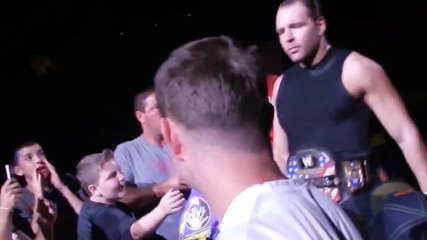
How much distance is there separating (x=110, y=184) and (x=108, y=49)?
1106mm

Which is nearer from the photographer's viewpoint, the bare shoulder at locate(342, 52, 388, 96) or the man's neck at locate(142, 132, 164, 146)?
the bare shoulder at locate(342, 52, 388, 96)

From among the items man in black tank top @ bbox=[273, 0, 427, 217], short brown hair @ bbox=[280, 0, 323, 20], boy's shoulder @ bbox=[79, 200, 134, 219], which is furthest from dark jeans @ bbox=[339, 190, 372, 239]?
boy's shoulder @ bbox=[79, 200, 134, 219]

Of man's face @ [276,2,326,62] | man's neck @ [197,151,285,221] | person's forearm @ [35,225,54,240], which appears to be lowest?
person's forearm @ [35,225,54,240]

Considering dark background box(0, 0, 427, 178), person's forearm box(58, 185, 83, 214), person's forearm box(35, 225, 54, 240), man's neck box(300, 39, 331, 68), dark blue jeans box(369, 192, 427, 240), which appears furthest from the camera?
dark background box(0, 0, 427, 178)

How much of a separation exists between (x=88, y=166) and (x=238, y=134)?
2.12 meters

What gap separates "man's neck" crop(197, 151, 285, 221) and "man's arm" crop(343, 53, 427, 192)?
3.96ft

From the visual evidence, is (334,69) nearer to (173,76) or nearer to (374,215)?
(374,215)

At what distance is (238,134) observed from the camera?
1.05 m

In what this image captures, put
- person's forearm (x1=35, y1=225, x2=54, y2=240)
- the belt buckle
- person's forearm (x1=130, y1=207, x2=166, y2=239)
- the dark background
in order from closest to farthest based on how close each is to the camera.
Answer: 1. the belt buckle
2. person's forearm (x1=130, y1=207, x2=166, y2=239)
3. person's forearm (x1=35, y1=225, x2=54, y2=240)
4. the dark background

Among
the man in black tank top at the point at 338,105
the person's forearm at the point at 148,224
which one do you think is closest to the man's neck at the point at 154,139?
the person's forearm at the point at 148,224

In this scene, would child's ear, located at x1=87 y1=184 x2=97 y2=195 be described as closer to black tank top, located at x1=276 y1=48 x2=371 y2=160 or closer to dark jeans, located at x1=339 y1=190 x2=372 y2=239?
black tank top, located at x1=276 y1=48 x2=371 y2=160

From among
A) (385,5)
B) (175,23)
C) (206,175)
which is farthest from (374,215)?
(385,5)

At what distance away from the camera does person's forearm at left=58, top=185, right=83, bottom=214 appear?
3193 mm

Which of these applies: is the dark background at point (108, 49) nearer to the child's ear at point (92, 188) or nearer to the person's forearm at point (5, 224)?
the child's ear at point (92, 188)
